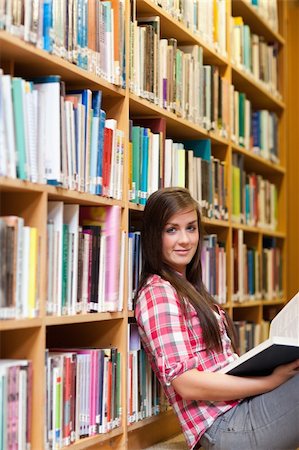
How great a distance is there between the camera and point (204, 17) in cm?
346

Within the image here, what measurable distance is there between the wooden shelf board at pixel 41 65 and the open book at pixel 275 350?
923 mm

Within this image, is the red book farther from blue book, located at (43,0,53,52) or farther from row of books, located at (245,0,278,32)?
row of books, located at (245,0,278,32)

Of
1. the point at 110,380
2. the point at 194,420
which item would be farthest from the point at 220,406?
the point at 110,380

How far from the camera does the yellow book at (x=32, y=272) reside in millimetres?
2049

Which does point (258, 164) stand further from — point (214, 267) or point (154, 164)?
point (154, 164)

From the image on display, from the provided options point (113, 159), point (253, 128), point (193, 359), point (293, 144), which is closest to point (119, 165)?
point (113, 159)

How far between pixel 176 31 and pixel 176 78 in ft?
0.74

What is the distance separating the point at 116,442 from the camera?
2.60 m

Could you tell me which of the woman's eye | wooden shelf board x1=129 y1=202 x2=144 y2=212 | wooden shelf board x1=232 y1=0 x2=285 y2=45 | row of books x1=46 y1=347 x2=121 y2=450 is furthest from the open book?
wooden shelf board x1=232 y1=0 x2=285 y2=45

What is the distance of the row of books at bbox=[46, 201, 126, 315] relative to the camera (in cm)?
218

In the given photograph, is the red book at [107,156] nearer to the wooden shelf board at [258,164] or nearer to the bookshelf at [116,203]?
the bookshelf at [116,203]

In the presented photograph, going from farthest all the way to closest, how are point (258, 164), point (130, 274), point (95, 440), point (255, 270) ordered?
point (258, 164)
point (255, 270)
point (130, 274)
point (95, 440)

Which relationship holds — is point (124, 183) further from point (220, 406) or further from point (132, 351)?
point (220, 406)

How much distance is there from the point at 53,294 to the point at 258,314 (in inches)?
84.9
